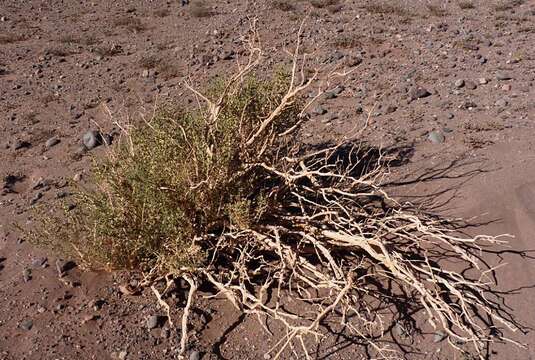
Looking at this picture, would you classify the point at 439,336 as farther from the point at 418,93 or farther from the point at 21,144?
the point at 21,144

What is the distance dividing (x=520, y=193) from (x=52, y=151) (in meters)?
4.74

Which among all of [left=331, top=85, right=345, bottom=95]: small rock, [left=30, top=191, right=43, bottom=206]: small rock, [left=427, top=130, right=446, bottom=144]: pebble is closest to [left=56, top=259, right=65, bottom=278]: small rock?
[left=30, top=191, right=43, bottom=206]: small rock

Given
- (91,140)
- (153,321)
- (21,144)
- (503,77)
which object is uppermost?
(503,77)

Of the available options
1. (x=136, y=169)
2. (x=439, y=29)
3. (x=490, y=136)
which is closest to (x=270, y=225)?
(x=136, y=169)

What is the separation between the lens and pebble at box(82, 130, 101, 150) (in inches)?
256

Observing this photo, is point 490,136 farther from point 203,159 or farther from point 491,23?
point 491,23

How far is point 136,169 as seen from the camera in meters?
4.01

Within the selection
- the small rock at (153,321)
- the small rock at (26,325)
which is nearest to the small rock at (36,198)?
the small rock at (26,325)

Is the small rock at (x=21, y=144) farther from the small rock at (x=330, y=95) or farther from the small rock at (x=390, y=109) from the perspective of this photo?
the small rock at (x=390, y=109)

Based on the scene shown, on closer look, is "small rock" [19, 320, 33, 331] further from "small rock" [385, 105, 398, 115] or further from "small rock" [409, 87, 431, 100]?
"small rock" [409, 87, 431, 100]

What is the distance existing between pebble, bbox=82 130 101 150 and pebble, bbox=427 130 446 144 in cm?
359

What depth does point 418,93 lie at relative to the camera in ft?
23.6

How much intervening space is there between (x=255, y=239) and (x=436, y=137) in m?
2.80

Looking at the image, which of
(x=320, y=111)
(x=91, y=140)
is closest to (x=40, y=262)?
(x=91, y=140)
